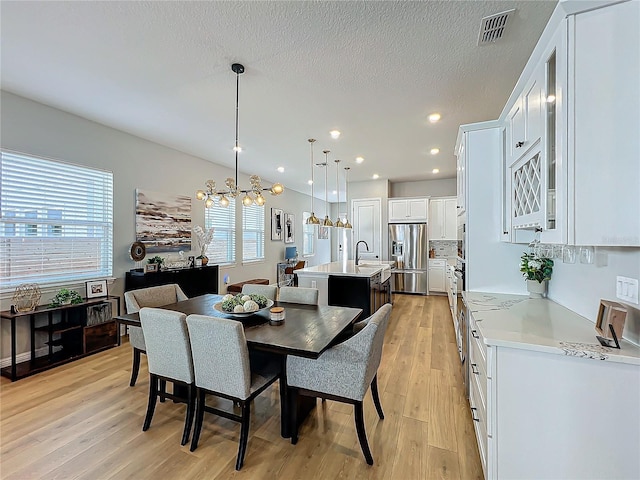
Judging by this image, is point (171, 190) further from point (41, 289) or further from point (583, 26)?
point (583, 26)

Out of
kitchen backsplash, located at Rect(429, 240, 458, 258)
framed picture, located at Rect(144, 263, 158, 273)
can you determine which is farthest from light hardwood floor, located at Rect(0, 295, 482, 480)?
kitchen backsplash, located at Rect(429, 240, 458, 258)

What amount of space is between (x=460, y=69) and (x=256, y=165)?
13.8ft

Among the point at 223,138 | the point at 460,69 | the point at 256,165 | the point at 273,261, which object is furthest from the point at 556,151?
the point at 273,261

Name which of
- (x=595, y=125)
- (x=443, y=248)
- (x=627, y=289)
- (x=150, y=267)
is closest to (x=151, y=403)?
(x=150, y=267)

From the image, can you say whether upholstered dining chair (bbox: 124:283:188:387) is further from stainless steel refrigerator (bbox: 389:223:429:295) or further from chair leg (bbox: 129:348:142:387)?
stainless steel refrigerator (bbox: 389:223:429:295)

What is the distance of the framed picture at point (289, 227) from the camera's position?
8.12m

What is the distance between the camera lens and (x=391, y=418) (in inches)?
88.9

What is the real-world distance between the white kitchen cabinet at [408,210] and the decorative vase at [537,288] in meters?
4.47

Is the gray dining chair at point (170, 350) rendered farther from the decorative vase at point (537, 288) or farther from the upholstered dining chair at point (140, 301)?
the decorative vase at point (537, 288)

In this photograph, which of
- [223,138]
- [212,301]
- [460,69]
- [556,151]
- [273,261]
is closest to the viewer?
[556,151]

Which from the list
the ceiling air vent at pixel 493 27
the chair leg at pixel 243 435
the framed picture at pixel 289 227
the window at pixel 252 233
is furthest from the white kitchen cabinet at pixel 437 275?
the chair leg at pixel 243 435

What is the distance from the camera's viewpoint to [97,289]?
12.2 feet

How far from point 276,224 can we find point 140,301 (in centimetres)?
500

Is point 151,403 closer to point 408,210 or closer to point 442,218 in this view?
point 408,210
